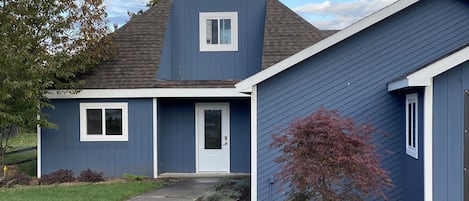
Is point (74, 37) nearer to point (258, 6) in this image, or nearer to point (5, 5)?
point (5, 5)

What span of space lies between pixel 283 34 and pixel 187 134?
166 inches

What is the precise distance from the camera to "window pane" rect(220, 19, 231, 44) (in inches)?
626

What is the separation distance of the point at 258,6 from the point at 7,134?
857cm

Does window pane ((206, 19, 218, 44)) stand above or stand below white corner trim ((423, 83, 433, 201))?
above

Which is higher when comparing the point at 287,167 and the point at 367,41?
the point at 367,41

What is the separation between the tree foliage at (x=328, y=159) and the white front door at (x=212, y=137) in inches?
278

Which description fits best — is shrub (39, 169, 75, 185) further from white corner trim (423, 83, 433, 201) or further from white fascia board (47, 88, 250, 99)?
white corner trim (423, 83, 433, 201)

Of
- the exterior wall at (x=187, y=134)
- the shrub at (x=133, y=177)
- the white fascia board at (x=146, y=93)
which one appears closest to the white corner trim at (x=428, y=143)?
the white fascia board at (x=146, y=93)

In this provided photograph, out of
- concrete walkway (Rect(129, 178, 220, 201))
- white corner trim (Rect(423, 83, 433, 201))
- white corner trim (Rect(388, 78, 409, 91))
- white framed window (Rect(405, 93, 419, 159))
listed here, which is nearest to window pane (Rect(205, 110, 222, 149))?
concrete walkway (Rect(129, 178, 220, 201))

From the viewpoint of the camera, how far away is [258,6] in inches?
628

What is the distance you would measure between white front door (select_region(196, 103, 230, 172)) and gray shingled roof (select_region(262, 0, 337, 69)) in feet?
7.26

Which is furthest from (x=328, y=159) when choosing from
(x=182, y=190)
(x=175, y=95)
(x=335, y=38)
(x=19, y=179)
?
(x=19, y=179)

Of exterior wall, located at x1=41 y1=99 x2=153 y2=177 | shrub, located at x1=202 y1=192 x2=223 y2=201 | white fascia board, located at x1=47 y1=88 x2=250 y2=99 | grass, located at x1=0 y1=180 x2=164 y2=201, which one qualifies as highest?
white fascia board, located at x1=47 y1=88 x2=250 y2=99

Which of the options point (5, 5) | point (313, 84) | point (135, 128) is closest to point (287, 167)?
point (313, 84)
